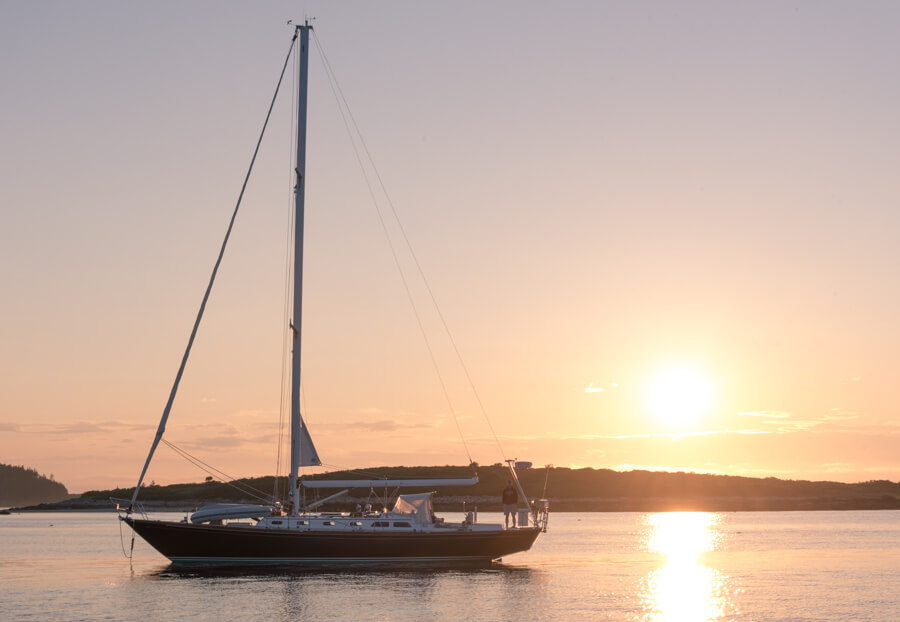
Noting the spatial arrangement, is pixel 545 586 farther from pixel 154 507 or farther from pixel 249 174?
pixel 154 507

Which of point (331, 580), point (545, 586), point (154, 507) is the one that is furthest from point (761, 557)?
point (154, 507)

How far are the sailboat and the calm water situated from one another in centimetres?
85

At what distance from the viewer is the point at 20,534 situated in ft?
270

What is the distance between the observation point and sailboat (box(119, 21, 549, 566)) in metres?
42.0

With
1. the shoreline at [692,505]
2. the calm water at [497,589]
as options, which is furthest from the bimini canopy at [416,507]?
the shoreline at [692,505]

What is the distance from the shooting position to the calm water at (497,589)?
31938 mm

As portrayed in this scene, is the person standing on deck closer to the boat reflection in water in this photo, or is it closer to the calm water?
the calm water

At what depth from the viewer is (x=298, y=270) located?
140 ft

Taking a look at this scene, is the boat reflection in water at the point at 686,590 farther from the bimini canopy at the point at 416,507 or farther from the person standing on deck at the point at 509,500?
the bimini canopy at the point at 416,507

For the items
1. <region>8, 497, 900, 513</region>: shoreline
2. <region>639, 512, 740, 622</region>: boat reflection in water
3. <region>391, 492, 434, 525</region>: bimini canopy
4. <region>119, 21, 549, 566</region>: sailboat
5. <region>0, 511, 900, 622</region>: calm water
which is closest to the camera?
<region>0, 511, 900, 622</region>: calm water

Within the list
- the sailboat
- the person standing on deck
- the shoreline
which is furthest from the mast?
the shoreline

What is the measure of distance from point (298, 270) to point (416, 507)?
38.5 feet

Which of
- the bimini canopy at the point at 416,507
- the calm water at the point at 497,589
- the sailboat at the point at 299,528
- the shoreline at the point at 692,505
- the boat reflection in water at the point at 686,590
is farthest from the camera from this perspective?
the shoreline at the point at 692,505

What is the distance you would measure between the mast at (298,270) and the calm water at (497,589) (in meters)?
4.62
